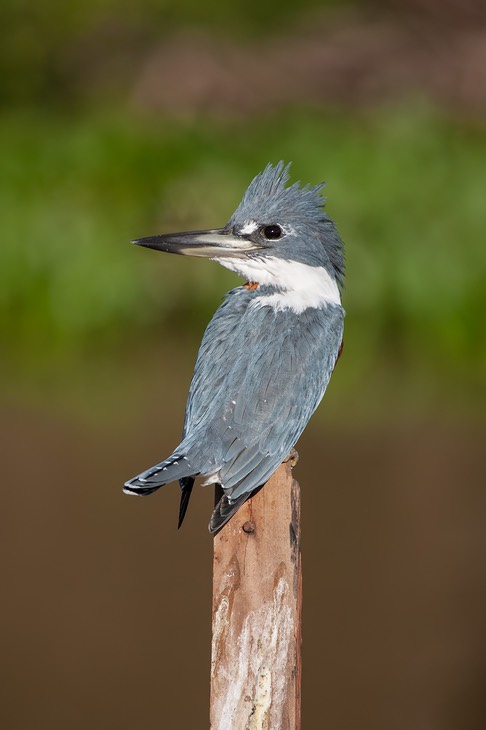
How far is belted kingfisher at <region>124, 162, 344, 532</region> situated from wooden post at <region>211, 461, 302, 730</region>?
0.45 ft

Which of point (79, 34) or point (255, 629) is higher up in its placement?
point (79, 34)

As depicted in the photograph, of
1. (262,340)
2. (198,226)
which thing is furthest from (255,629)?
(198,226)

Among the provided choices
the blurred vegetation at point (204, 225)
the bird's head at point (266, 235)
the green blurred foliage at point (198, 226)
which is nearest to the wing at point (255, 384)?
the bird's head at point (266, 235)

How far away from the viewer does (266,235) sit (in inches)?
138

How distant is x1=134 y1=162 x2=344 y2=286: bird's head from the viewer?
11.5 ft

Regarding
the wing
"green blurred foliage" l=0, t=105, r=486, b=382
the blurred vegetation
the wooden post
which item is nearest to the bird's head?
the wing

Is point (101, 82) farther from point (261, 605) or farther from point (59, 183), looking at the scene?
point (261, 605)

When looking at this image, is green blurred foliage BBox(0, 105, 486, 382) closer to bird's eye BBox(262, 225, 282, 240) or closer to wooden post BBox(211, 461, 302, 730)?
bird's eye BBox(262, 225, 282, 240)

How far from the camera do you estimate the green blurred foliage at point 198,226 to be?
28.9 feet

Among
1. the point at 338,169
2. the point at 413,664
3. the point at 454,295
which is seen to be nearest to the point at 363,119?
the point at 338,169

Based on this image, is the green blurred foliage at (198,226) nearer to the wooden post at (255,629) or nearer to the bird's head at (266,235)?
the bird's head at (266,235)

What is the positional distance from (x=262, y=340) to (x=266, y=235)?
290 mm

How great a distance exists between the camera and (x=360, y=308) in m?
8.80

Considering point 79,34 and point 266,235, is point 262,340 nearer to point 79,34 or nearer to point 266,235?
point 266,235
